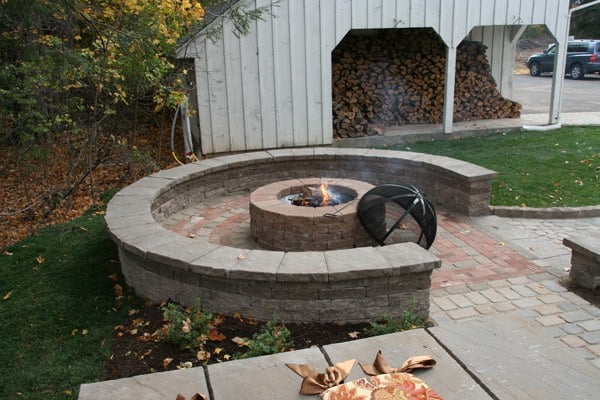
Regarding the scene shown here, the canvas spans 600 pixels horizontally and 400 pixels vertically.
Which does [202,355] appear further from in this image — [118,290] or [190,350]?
[118,290]

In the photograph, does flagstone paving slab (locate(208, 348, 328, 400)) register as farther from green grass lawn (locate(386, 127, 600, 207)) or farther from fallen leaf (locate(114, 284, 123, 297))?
green grass lawn (locate(386, 127, 600, 207))

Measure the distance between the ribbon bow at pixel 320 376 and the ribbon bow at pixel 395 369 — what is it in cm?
10

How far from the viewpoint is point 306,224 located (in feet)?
17.4

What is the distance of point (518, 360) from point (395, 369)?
0.70 m

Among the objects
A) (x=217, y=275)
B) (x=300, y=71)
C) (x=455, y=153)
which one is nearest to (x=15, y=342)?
(x=217, y=275)

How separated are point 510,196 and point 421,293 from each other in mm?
3634

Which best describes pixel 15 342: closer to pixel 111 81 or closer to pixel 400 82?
pixel 111 81

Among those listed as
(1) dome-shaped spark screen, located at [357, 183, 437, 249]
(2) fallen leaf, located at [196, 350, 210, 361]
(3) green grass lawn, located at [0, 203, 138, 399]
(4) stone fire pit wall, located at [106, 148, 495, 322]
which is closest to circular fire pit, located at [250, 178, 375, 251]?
(1) dome-shaped spark screen, located at [357, 183, 437, 249]

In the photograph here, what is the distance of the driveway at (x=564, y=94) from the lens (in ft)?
49.7

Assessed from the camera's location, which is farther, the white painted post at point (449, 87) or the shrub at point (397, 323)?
the white painted post at point (449, 87)

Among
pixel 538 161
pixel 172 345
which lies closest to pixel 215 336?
pixel 172 345

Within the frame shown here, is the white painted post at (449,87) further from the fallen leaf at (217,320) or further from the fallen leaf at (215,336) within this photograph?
the fallen leaf at (215,336)

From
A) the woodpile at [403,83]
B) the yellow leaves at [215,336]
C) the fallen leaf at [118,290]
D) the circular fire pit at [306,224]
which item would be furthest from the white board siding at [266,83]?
the yellow leaves at [215,336]

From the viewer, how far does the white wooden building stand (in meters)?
8.98
